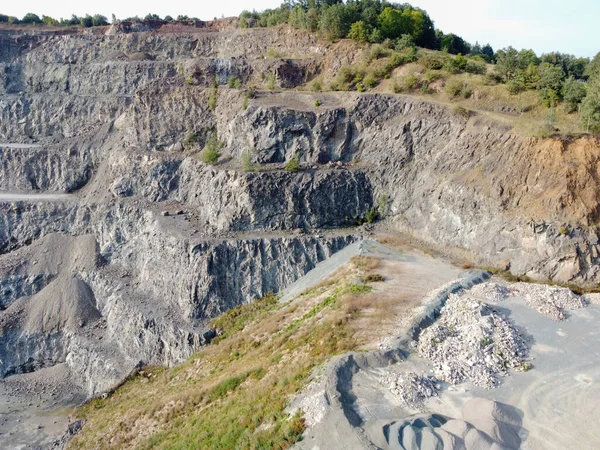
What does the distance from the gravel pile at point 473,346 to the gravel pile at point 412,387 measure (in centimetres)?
78

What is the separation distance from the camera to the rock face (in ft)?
85.2

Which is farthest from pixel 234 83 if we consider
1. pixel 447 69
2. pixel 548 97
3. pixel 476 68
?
pixel 548 97

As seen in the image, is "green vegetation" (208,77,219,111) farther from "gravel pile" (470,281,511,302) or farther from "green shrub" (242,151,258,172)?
"gravel pile" (470,281,511,302)

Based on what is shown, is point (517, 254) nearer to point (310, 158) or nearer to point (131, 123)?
point (310, 158)

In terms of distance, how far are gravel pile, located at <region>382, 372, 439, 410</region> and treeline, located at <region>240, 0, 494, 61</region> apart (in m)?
34.0

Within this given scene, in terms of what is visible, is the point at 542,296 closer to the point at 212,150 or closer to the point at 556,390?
the point at 556,390

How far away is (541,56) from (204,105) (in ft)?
97.7

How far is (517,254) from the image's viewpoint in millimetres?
24875

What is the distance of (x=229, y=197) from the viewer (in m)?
30.9

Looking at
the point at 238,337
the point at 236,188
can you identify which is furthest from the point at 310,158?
the point at 238,337

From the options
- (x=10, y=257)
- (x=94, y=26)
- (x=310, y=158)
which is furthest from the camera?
(x=94, y=26)

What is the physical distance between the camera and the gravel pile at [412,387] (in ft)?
48.2

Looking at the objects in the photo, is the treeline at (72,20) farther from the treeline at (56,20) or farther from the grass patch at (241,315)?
the grass patch at (241,315)

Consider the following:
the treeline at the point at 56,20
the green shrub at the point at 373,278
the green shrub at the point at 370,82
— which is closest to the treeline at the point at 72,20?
the treeline at the point at 56,20
